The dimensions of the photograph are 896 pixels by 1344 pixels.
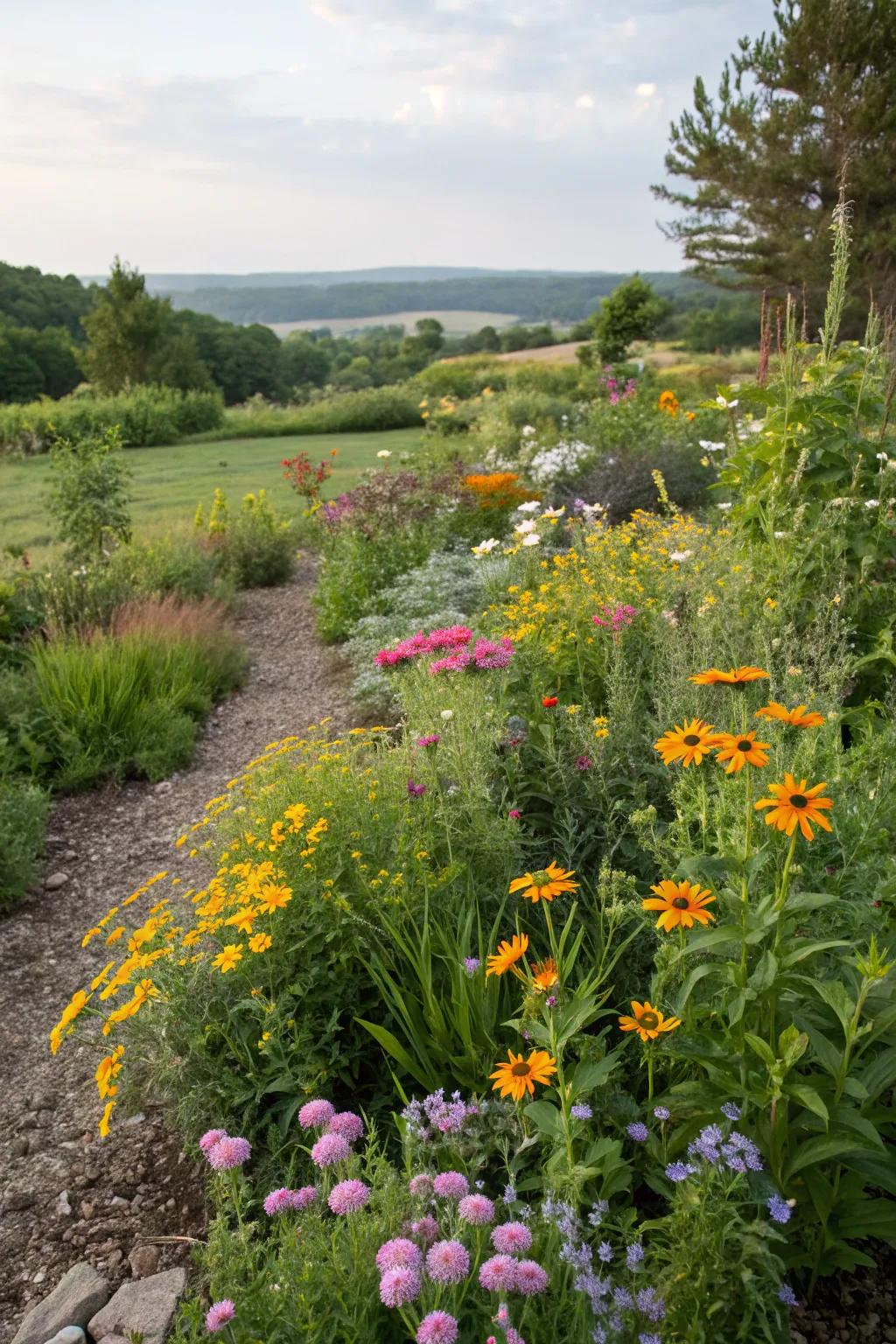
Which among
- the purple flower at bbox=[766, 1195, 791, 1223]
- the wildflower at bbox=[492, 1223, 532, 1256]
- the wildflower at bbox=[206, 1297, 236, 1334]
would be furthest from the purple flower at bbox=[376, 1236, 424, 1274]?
the purple flower at bbox=[766, 1195, 791, 1223]

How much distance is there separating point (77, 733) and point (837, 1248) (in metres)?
4.12

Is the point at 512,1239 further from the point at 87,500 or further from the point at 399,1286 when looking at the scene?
the point at 87,500

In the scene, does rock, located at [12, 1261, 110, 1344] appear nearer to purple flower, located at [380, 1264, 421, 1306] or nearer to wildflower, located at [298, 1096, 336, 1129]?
wildflower, located at [298, 1096, 336, 1129]

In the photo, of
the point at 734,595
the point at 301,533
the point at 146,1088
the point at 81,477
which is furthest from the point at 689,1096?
the point at 301,533

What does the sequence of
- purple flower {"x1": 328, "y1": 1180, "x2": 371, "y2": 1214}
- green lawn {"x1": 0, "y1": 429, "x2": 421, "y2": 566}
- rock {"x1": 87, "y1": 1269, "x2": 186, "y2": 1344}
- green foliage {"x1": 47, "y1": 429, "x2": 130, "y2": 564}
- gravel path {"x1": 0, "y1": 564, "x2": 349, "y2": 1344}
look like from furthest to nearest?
green lawn {"x1": 0, "y1": 429, "x2": 421, "y2": 566} → green foliage {"x1": 47, "y1": 429, "x2": 130, "y2": 564} → gravel path {"x1": 0, "y1": 564, "x2": 349, "y2": 1344} → rock {"x1": 87, "y1": 1269, "x2": 186, "y2": 1344} → purple flower {"x1": 328, "y1": 1180, "x2": 371, "y2": 1214}

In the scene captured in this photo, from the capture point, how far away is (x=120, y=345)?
24766 mm

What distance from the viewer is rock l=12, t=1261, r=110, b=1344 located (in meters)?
1.84

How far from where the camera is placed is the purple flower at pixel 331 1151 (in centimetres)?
146

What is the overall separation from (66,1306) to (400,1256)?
1.11 meters

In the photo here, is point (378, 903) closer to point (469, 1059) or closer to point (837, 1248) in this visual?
point (469, 1059)

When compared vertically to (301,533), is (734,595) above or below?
above

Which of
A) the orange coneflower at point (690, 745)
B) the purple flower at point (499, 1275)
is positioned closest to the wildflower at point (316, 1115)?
the purple flower at point (499, 1275)

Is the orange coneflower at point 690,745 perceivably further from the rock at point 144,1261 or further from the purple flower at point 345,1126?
the rock at point 144,1261

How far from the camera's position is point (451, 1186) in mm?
Answer: 1354
